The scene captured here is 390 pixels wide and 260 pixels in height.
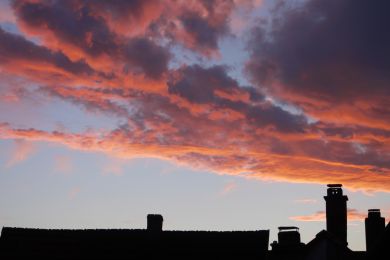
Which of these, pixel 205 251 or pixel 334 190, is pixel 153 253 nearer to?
pixel 205 251

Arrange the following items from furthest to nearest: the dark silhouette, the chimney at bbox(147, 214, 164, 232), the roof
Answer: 1. the chimney at bbox(147, 214, 164, 232)
2. the roof
3. the dark silhouette

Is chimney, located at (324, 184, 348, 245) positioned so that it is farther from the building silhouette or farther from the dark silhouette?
the dark silhouette

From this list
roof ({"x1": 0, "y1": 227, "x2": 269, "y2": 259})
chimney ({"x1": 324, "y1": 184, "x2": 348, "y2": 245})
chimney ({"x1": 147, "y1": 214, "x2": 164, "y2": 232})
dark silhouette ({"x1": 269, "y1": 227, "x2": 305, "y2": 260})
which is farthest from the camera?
chimney ({"x1": 324, "y1": 184, "x2": 348, "y2": 245})

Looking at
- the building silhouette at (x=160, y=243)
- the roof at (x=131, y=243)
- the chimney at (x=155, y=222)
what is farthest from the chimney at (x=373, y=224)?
the chimney at (x=155, y=222)

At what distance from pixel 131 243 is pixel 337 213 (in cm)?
1044

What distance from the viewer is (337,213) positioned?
2975 cm

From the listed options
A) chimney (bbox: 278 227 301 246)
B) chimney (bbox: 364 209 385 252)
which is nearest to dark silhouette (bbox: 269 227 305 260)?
chimney (bbox: 278 227 301 246)

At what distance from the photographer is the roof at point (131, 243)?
Result: 26453mm

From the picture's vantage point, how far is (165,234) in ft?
90.2

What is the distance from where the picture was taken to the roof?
86.8ft

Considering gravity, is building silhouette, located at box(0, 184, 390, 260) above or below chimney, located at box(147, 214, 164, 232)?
below

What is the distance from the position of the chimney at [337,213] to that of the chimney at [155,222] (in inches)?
341

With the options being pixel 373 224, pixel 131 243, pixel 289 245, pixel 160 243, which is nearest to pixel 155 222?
pixel 160 243

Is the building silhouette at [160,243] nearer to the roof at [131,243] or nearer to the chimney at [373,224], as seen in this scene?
the roof at [131,243]
